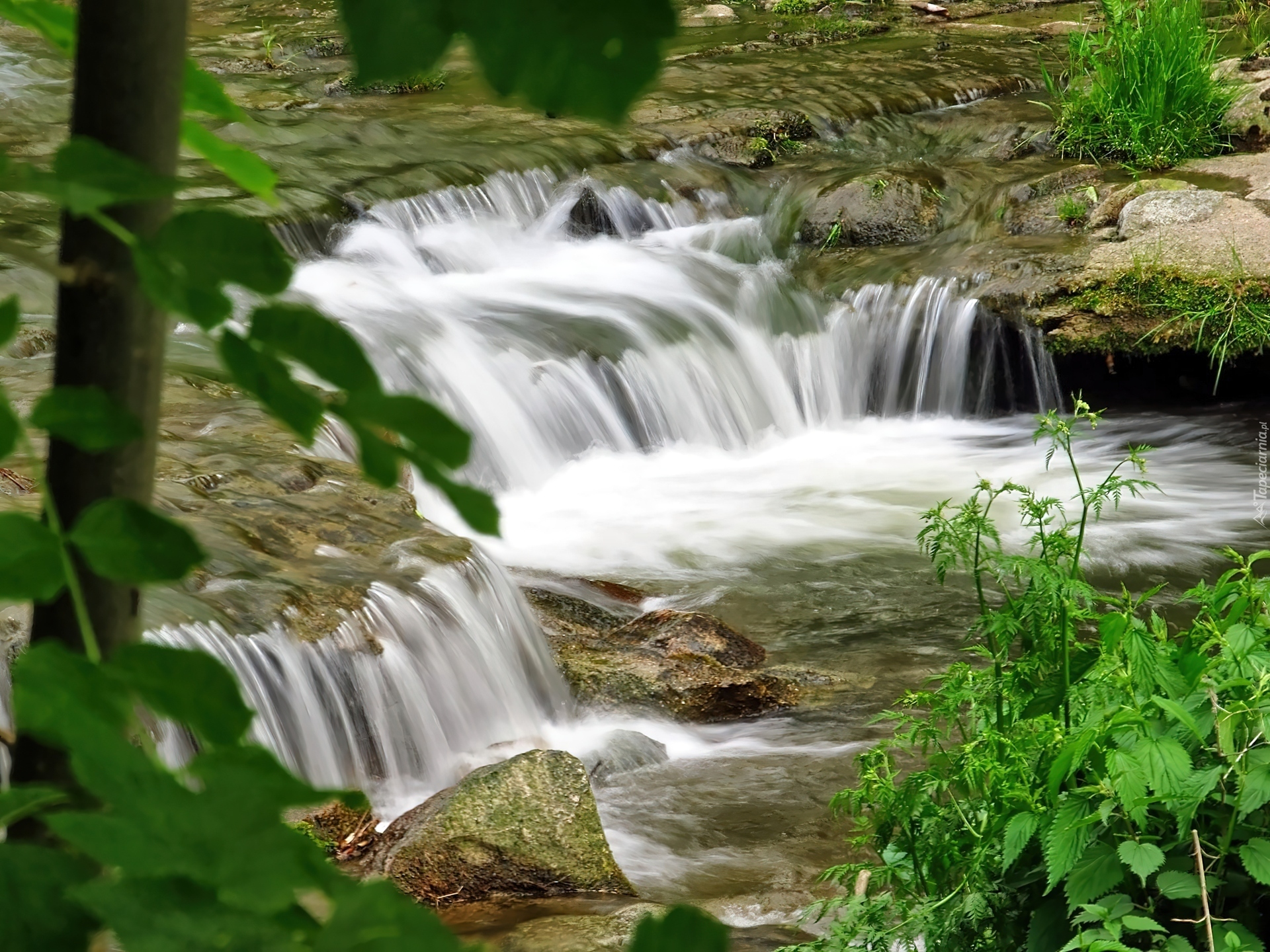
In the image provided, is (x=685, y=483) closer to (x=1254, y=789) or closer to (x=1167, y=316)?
(x=1167, y=316)

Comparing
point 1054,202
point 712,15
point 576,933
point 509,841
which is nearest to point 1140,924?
point 576,933

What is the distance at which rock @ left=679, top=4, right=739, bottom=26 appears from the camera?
50.7 ft

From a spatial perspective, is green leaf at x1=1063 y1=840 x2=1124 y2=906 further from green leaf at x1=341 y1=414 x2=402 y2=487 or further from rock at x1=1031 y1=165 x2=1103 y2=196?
rock at x1=1031 y1=165 x2=1103 y2=196

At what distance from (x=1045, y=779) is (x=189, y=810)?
7.77 feet

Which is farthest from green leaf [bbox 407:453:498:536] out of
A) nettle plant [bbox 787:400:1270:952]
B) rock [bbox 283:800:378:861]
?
rock [bbox 283:800:378:861]

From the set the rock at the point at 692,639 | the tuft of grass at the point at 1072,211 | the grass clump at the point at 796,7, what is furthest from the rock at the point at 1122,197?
the grass clump at the point at 796,7

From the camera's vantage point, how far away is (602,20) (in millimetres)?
348

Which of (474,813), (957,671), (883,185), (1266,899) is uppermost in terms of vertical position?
(883,185)

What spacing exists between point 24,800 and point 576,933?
3.38 m

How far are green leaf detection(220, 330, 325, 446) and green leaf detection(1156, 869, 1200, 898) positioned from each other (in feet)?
7.05

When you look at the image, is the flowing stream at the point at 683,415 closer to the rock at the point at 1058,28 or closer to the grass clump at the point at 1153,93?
the grass clump at the point at 1153,93

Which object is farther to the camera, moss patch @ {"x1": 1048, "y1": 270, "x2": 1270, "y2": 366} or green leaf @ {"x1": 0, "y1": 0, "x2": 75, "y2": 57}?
moss patch @ {"x1": 1048, "y1": 270, "x2": 1270, "y2": 366}

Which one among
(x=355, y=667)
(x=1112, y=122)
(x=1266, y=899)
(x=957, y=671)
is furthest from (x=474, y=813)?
(x=1112, y=122)

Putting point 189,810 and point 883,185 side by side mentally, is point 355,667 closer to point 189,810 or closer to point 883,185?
point 189,810
